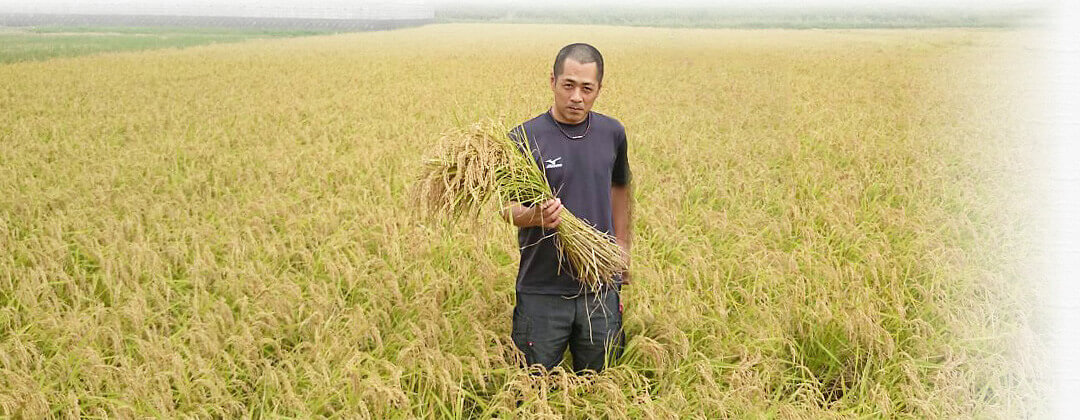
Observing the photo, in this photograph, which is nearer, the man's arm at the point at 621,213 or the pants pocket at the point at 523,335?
the pants pocket at the point at 523,335

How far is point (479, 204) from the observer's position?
8.27 ft

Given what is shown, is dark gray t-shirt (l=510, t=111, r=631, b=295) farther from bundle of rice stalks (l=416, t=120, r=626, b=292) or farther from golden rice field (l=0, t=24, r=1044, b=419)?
golden rice field (l=0, t=24, r=1044, b=419)

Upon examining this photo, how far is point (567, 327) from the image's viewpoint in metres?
2.75

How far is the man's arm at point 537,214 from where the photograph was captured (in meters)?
2.38

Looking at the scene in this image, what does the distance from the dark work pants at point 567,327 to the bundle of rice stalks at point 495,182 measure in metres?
0.13

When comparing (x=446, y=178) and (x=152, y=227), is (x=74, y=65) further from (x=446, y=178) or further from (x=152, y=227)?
(x=446, y=178)

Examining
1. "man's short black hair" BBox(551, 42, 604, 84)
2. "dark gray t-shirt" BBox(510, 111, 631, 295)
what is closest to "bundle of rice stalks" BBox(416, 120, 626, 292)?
"dark gray t-shirt" BBox(510, 111, 631, 295)

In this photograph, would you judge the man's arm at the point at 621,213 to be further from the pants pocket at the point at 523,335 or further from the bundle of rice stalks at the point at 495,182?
the pants pocket at the point at 523,335

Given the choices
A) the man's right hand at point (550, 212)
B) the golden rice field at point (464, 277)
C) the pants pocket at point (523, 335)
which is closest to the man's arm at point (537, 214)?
the man's right hand at point (550, 212)

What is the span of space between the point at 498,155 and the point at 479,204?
18 centimetres

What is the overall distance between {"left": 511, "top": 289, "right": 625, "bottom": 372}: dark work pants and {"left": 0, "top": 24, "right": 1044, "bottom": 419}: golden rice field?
10 cm

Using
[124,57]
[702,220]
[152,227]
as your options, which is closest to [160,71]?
[124,57]

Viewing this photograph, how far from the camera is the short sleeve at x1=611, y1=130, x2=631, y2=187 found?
2.80 meters

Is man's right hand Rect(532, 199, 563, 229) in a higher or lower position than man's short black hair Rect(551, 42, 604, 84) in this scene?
lower
